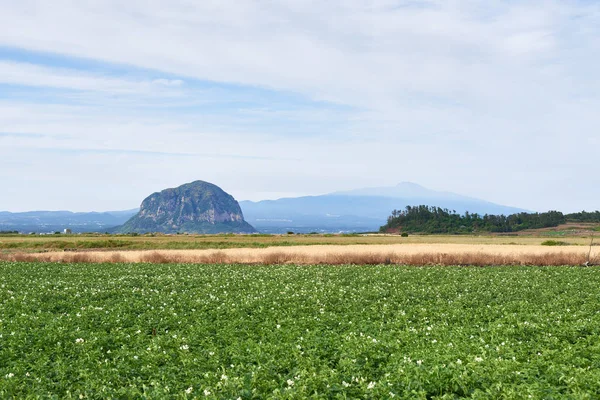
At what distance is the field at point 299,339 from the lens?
1229cm

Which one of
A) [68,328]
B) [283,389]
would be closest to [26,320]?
[68,328]

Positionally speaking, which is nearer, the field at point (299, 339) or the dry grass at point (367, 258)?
the field at point (299, 339)

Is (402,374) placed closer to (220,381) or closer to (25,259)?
(220,381)

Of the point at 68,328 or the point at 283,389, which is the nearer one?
the point at 283,389

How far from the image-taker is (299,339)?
56.6 feet

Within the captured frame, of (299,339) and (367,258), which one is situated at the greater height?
(367,258)

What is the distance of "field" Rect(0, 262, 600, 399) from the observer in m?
12.3

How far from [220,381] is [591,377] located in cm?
943

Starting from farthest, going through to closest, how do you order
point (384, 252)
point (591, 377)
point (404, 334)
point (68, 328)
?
point (384, 252) < point (68, 328) < point (404, 334) < point (591, 377)

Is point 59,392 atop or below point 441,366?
below

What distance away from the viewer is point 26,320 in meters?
20.6

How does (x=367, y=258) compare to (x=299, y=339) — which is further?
(x=367, y=258)

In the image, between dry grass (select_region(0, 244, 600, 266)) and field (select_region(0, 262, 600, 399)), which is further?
dry grass (select_region(0, 244, 600, 266))

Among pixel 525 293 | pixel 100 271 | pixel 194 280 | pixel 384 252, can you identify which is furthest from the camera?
pixel 384 252
